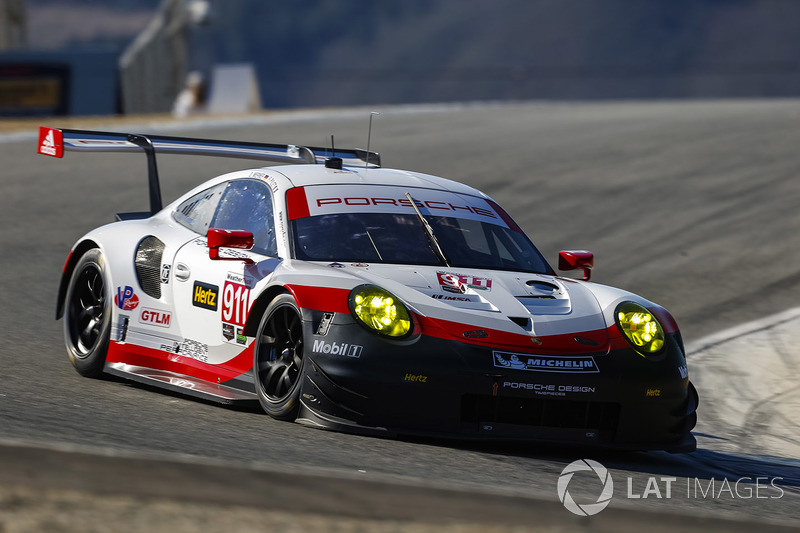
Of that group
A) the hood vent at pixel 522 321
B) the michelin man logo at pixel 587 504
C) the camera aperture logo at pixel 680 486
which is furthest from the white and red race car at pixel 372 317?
the camera aperture logo at pixel 680 486

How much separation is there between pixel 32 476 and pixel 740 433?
4706 mm

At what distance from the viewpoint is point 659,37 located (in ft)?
336

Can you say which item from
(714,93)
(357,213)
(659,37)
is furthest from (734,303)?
(659,37)

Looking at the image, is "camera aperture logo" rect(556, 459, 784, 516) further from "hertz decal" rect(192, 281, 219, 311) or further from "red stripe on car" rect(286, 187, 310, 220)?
"hertz decal" rect(192, 281, 219, 311)

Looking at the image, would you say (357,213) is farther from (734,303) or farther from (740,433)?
(734,303)

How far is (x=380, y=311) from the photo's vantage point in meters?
5.53

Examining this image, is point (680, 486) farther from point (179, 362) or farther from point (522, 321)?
point (179, 362)

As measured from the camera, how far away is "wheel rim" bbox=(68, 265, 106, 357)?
7.37 meters

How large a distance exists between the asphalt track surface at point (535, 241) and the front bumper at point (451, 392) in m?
0.11

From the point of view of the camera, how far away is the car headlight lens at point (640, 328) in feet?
19.2

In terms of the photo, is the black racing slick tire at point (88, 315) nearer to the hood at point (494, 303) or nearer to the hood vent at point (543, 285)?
the hood at point (494, 303)

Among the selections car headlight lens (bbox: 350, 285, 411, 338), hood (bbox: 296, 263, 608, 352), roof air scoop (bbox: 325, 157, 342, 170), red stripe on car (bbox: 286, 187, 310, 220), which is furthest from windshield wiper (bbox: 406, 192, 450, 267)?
car headlight lens (bbox: 350, 285, 411, 338)

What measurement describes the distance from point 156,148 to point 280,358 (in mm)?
2566

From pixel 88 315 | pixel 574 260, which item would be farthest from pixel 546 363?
pixel 88 315
